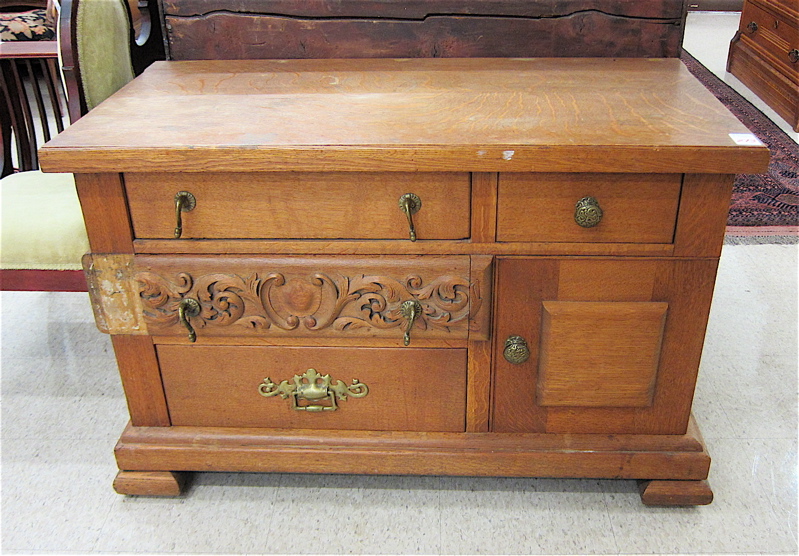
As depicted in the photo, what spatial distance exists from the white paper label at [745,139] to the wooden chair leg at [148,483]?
113 centimetres

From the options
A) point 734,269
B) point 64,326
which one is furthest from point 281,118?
point 734,269

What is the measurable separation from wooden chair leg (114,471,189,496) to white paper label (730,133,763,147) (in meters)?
1.13

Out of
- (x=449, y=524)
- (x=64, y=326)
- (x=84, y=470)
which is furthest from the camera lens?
(x=64, y=326)

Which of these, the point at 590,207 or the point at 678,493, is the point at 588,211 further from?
the point at 678,493

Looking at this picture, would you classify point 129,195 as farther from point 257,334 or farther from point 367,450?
point 367,450

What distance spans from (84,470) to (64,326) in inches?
23.5

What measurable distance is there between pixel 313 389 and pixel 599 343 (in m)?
0.50

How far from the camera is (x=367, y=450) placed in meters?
1.34

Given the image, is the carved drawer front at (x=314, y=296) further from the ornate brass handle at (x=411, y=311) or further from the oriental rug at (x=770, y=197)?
the oriental rug at (x=770, y=197)

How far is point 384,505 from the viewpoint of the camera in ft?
4.49

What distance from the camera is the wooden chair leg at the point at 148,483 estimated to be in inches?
53.9

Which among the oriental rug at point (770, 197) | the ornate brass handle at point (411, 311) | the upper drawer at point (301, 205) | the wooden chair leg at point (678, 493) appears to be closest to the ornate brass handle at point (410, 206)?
the upper drawer at point (301, 205)

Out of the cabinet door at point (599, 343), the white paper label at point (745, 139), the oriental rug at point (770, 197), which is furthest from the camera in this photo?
the oriental rug at point (770, 197)

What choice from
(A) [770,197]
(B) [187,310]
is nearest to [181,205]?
(B) [187,310]
